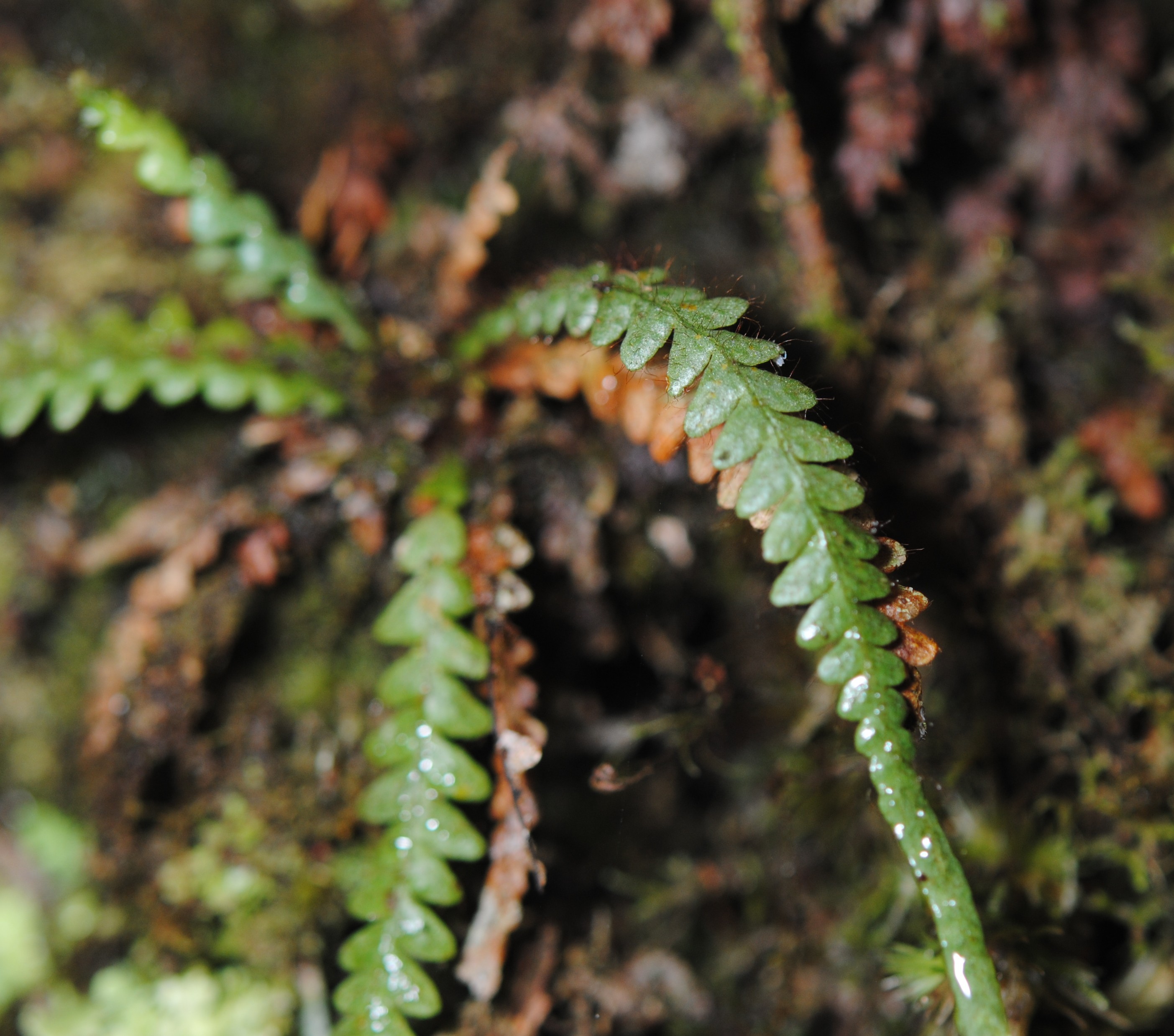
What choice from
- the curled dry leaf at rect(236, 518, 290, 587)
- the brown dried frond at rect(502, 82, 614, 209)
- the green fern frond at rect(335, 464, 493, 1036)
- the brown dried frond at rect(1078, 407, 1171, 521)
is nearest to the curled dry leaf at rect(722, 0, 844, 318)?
the brown dried frond at rect(502, 82, 614, 209)

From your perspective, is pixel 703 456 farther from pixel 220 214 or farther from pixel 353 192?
pixel 353 192

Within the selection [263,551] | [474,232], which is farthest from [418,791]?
[474,232]

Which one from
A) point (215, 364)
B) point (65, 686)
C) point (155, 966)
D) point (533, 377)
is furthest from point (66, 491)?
point (533, 377)

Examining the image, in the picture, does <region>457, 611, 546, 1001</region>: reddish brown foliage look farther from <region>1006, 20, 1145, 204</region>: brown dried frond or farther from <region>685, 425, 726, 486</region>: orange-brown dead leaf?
<region>1006, 20, 1145, 204</region>: brown dried frond

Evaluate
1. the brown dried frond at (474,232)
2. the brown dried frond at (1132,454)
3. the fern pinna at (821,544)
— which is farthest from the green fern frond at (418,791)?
the brown dried frond at (1132,454)

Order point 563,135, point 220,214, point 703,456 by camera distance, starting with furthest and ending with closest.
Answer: point 563,135 < point 220,214 < point 703,456
